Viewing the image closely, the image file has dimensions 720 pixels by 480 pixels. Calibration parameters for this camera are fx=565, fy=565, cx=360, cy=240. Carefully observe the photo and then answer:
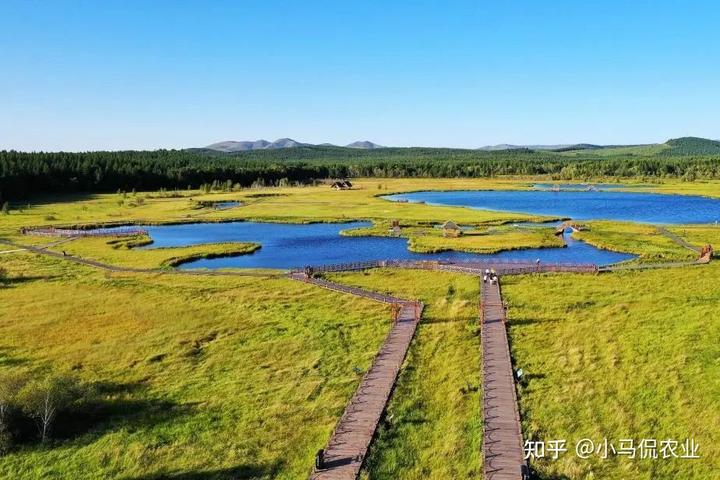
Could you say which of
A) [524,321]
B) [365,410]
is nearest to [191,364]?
[365,410]

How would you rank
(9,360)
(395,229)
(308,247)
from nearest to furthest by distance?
(9,360), (308,247), (395,229)

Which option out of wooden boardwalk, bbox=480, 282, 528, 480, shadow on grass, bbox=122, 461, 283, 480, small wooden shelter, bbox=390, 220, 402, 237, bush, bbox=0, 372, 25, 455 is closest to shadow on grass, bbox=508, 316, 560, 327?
wooden boardwalk, bbox=480, 282, 528, 480

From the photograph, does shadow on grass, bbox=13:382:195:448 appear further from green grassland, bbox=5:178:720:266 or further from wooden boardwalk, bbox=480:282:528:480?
green grassland, bbox=5:178:720:266

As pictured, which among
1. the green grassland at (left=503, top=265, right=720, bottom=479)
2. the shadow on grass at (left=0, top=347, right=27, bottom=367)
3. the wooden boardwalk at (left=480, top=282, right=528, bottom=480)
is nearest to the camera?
the wooden boardwalk at (left=480, top=282, right=528, bottom=480)

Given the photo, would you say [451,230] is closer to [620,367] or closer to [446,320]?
[446,320]

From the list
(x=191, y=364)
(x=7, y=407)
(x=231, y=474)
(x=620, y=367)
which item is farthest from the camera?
(x=191, y=364)

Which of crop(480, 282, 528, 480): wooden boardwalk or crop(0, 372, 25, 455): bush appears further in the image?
crop(0, 372, 25, 455): bush

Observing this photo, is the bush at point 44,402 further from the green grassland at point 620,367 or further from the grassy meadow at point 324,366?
the green grassland at point 620,367
